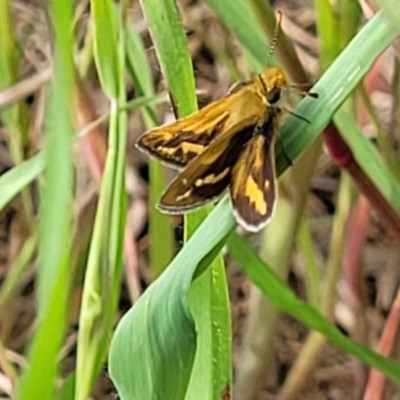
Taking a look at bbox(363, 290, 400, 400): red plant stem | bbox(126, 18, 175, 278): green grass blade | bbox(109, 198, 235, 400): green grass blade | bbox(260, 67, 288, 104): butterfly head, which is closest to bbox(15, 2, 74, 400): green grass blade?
bbox(109, 198, 235, 400): green grass blade

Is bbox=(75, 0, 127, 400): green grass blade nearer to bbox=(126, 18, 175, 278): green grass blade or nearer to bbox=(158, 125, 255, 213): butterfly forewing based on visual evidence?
bbox=(158, 125, 255, 213): butterfly forewing

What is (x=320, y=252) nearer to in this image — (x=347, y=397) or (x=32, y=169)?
(x=347, y=397)

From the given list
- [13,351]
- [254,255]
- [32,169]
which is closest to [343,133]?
[254,255]

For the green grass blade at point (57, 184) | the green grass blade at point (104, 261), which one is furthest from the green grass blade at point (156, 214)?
the green grass blade at point (57, 184)

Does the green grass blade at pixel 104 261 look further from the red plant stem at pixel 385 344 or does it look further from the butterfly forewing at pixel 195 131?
the red plant stem at pixel 385 344

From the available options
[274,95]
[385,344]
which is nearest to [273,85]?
[274,95]

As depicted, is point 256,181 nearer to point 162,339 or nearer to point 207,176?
point 207,176

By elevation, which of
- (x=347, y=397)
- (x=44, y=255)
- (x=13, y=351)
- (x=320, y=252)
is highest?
(x=44, y=255)
